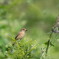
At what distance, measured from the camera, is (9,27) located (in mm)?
8773

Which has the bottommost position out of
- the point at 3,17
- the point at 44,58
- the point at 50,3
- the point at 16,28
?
the point at 44,58

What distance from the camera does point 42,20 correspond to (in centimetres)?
1116

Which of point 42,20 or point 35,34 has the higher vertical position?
point 42,20

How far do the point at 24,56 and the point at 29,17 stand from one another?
25.8 feet

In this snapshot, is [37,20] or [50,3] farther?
[50,3]

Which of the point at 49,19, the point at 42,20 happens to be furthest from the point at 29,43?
the point at 42,20

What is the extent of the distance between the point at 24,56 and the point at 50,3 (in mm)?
9143

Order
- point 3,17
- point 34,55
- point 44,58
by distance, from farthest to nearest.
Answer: point 3,17 < point 34,55 < point 44,58

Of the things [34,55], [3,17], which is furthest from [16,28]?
[34,55]

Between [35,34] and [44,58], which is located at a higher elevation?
[35,34]

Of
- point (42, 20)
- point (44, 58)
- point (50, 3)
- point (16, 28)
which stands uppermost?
point (50, 3)

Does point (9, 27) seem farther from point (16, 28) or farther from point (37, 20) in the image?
point (37, 20)

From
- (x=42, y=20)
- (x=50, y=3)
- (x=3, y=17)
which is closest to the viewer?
(x=3, y=17)

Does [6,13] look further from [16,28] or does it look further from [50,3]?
[50,3]
